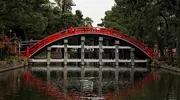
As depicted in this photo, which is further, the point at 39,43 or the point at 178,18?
the point at 39,43

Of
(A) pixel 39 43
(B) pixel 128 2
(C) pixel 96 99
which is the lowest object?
(C) pixel 96 99

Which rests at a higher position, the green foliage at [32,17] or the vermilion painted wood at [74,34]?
the green foliage at [32,17]

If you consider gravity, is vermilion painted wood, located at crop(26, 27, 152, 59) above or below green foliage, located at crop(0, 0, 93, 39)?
below

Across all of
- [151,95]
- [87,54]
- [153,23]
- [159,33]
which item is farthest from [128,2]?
[87,54]

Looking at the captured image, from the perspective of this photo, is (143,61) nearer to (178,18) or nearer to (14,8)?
(178,18)

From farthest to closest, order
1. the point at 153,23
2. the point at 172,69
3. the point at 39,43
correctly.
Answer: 1. the point at 39,43
2. the point at 172,69
3. the point at 153,23

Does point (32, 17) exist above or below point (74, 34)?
above

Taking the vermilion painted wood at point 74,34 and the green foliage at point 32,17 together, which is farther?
the vermilion painted wood at point 74,34

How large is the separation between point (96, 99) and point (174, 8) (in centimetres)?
2105

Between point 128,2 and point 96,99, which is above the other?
point 128,2

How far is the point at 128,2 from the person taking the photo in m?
41.7

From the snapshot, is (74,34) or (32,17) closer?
(32,17)

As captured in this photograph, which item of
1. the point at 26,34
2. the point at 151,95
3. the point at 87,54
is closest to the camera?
the point at 151,95

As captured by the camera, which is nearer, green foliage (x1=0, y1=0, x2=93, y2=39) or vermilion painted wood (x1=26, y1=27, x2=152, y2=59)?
green foliage (x1=0, y1=0, x2=93, y2=39)
